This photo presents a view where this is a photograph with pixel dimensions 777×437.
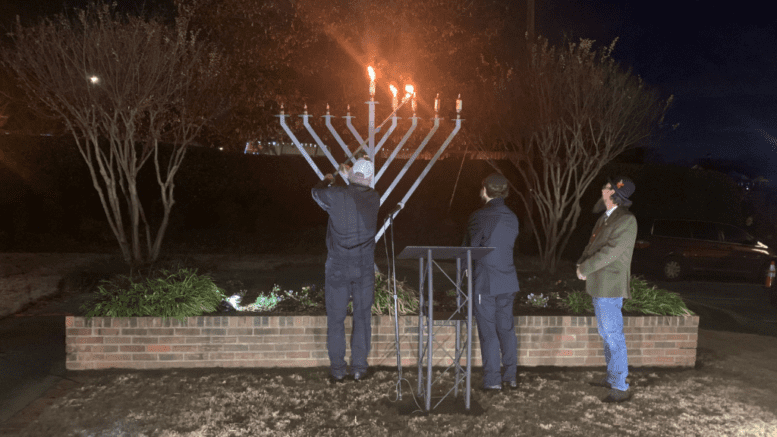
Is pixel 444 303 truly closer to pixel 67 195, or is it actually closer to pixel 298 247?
pixel 298 247

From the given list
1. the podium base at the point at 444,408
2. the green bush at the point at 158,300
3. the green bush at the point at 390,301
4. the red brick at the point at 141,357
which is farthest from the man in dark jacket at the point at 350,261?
the red brick at the point at 141,357

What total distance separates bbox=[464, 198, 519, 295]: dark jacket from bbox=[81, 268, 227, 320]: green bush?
254cm

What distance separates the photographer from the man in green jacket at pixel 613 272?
4621 millimetres

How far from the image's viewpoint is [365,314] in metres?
5.04

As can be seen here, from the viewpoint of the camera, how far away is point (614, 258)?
4609 millimetres

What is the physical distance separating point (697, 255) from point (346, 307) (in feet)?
32.6

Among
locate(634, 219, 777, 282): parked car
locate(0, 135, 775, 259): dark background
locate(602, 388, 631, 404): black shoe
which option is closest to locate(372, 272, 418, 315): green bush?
locate(602, 388, 631, 404): black shoe

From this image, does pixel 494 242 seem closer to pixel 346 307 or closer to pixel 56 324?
pixel 346 307

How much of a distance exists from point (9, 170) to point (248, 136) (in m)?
7.81

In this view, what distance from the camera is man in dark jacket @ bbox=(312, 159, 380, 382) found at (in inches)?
195

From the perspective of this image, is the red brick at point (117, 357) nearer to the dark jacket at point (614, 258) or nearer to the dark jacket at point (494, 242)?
the dark jacket at point (494, 242)

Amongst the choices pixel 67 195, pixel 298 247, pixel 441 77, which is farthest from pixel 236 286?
pixel 67 195

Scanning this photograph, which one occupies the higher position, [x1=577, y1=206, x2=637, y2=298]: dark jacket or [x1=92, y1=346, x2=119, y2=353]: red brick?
[x1=577, y1=206, x2=637, y2=298]: dark jacket

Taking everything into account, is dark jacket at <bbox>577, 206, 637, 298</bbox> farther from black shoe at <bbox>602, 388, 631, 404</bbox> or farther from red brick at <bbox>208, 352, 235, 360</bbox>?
red brick at <bbox>208, 352, 235, 360</bbox>
